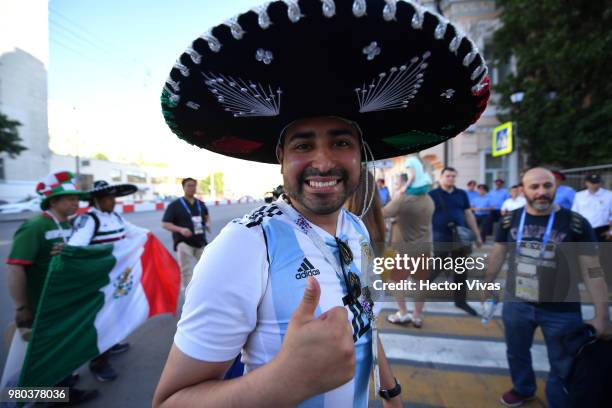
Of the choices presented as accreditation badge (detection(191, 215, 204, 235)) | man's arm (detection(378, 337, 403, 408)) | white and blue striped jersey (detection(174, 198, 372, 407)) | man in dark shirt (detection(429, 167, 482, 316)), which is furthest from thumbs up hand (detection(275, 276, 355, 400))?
accreditation badge (detection(191, 215, 204, 235))

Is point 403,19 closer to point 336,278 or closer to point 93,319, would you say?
point 336,278

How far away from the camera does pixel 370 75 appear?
3.75ft

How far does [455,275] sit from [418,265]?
3.17ft

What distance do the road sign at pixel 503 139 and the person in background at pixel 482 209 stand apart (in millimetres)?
1648

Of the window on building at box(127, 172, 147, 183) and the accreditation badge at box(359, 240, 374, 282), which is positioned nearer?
the accreditation badge at box(359, 240, 374, 282)

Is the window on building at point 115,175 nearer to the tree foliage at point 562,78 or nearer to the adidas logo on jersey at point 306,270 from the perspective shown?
the tree foliage at point 562,78

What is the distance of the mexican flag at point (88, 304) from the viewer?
8.20 feet

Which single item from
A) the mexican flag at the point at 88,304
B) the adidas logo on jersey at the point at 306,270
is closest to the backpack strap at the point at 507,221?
the adidas logo on jersey at the point at 306,270

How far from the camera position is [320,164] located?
1207mm

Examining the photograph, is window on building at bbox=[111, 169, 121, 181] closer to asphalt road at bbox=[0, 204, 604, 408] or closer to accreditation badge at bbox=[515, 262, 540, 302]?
asphalt road at bbox=[0, 204, 604, 408]

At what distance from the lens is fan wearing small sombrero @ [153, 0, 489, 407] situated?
0.77m

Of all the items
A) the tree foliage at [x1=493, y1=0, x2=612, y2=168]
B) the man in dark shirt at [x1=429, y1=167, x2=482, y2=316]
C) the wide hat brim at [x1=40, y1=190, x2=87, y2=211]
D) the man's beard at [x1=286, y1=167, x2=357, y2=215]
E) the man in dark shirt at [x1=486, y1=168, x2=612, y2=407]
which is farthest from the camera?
the tree foliage at [x1=493, y1=0, x2=612, y2=168]

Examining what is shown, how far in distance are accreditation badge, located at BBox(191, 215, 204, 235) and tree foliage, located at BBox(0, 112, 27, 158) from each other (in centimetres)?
260

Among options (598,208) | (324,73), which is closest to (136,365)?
(324,73)
